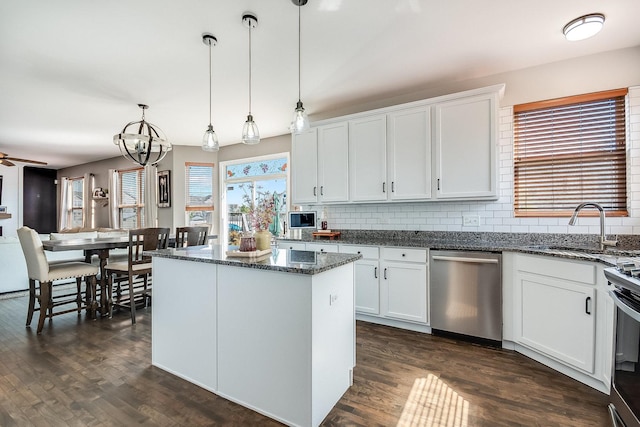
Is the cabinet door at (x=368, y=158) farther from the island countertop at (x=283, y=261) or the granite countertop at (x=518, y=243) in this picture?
the island countertop at (x=283, y=261)

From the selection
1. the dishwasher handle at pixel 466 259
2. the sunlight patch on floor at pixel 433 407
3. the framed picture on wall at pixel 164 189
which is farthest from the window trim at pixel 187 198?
the sunlight patch on floor at pixel 433 407

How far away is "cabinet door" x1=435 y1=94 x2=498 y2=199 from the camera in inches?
111

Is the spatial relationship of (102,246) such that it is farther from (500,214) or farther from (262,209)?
(500,214)

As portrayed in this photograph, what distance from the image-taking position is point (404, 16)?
212cm

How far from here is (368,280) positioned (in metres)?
3.21

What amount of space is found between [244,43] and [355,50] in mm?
946

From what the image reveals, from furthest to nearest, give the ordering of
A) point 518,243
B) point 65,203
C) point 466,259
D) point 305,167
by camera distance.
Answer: point 65,203
point 305,167
point 518,243
point 466,259

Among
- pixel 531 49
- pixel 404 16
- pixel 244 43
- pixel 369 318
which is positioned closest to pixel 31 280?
pixel 244 43

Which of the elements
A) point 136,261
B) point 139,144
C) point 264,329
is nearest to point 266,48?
point 139,144

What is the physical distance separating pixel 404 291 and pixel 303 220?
1.63 m

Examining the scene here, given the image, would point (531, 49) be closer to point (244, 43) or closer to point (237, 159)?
point (244, 43)

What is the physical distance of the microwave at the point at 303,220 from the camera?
3977 millimetres

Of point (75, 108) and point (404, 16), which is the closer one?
point (404, 16)

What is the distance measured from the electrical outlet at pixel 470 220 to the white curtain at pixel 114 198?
7422mm
